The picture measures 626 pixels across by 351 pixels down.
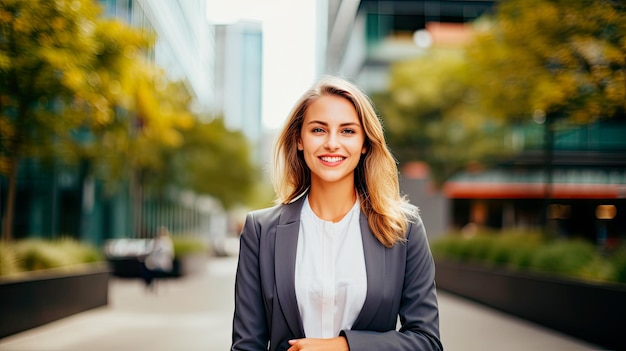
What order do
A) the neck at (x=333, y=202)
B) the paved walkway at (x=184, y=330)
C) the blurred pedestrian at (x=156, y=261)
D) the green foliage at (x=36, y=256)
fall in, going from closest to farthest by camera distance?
the neck at (x=333, y=202) < the paved walkway at (x=184, y=330) < the green foliage at (x=36, y=256) < the blurred pedestrian at (x=156, y=261)

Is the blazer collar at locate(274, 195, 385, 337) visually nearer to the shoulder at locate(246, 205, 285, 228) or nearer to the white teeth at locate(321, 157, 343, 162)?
the shoulder at locate(246, 205, 285, 228)

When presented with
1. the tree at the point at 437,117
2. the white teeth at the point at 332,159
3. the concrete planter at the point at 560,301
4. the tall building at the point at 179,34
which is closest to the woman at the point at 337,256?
the white teeth at the point at 332,159

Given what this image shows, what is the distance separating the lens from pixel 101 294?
17844 mm

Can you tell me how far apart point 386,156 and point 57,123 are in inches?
550

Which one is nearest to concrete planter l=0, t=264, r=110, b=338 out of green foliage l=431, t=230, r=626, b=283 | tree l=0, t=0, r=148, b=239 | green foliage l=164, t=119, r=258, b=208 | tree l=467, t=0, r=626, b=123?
tree l=0, t=0, r=148, b=239

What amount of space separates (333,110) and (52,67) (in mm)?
10617

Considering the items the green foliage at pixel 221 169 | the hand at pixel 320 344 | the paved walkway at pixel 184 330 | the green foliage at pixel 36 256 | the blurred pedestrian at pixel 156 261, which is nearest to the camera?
the hand at pixel 320 344

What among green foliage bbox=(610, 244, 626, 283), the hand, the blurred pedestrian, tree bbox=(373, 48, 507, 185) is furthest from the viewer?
tree bbox=(373, 48, 507, 185)

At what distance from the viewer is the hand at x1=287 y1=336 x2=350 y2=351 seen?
2455mm

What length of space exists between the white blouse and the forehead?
396 mm

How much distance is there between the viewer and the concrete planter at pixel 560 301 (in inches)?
444

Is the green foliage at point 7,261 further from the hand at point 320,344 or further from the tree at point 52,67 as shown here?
the hand at point 320,344

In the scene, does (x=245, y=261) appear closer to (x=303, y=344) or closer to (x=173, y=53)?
(x=303, y=344)

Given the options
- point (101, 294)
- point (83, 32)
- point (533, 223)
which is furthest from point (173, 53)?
point (83, 32)
